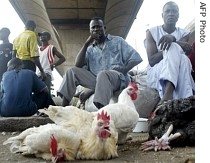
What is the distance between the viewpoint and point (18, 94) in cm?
446

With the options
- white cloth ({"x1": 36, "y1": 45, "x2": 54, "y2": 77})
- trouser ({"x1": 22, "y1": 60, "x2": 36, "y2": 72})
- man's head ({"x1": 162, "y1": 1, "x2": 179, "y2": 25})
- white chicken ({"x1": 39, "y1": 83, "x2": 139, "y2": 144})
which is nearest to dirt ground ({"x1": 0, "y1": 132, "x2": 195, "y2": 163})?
white chicken ({"x1": 39, "y1": 83, "x2": 139, "y2": 144})

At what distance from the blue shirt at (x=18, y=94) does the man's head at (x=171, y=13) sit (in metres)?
1.74

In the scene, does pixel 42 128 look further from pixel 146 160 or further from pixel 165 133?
pixel 165 133

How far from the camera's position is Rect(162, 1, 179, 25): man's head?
14.2ft

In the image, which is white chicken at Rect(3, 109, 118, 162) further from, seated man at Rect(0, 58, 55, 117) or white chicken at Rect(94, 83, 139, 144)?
seated man at Rect(0, 58, 55, 117)

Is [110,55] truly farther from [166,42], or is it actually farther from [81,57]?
[166,42]

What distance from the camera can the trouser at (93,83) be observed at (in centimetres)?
388

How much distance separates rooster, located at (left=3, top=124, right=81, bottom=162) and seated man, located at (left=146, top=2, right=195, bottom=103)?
147 centimetres

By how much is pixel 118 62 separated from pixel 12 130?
4.76 ft

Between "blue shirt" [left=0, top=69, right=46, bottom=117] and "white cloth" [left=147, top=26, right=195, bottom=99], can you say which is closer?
"white cloth" [left=147, top=26, right=195, bottom=99]

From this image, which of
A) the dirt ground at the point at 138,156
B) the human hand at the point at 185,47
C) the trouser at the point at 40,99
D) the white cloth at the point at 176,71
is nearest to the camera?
the dirt ground at the point at 138,156

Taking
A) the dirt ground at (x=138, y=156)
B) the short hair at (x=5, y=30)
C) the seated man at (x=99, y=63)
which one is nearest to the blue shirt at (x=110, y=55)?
the seated man at (x=99, y=63)

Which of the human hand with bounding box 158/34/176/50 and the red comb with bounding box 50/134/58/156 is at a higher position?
the human hand with bounding box 158/34/176/50

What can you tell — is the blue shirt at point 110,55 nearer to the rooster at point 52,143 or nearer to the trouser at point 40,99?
the trouser at point 40,99
